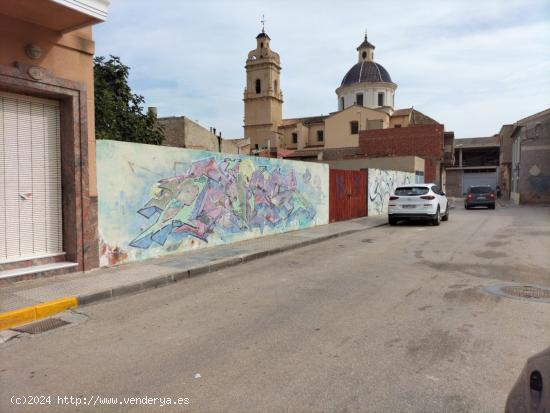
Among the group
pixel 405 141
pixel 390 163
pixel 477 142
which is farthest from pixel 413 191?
pixel 477 142

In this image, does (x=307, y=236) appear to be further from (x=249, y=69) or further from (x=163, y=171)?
(x=249, y=69)

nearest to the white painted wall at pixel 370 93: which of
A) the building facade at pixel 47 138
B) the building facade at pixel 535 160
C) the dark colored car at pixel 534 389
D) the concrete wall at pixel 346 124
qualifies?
the concrete wall at pixel 346 124

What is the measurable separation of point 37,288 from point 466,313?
623 cm

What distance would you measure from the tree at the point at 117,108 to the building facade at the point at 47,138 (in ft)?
22.2

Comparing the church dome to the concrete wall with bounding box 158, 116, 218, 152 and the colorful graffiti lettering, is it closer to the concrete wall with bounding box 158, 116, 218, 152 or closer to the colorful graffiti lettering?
the concrete wall with bounding box 158, 116, 218, 152

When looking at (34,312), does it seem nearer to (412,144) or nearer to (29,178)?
(29,178)

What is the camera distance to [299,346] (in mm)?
4375

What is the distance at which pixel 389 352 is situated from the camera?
4188mm

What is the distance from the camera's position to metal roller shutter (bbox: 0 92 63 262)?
22.6 feet

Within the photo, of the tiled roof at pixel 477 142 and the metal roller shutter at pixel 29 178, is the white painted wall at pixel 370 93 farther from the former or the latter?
the metal roller shutter at pixel 29 178

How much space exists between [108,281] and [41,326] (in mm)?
1733

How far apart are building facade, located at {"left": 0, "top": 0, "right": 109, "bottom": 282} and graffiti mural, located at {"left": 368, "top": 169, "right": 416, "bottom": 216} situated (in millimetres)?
15927

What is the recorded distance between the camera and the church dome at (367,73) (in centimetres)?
6612

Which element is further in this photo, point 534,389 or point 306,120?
point 306,120
